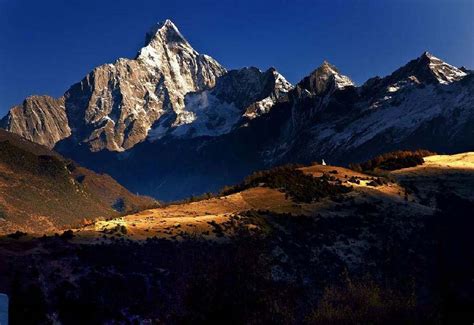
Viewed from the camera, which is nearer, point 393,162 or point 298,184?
point 298,184

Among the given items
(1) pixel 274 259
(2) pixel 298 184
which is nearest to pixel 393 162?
(2) pixel 298 184

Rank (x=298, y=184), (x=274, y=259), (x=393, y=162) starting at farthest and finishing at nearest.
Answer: (x=393, y=162) < (x=298, y=184) < (x=274, y=259)

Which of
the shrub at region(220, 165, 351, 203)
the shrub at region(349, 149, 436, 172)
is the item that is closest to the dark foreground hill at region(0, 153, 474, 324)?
the shrub at region(220, 165, 351, 203)

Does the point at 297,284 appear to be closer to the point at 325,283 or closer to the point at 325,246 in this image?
the point at 325,283

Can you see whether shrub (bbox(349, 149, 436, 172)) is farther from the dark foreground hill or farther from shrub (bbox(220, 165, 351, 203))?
shrub (bbox(220, 165, 351, 203))

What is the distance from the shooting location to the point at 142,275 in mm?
46812

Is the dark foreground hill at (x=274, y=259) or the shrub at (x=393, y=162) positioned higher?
the shrub at (x=393, y=162)

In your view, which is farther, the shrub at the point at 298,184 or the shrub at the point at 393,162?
the shrub at the point at 393,162

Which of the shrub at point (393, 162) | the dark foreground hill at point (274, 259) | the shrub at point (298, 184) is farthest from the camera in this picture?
the shrub at point (393, 162)

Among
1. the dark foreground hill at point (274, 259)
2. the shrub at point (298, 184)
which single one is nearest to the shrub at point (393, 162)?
the dark foreground hill at point (274, 259)

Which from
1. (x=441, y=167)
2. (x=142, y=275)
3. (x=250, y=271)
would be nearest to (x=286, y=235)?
(x=142, y=275)

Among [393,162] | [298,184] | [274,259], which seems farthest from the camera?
[393,162]

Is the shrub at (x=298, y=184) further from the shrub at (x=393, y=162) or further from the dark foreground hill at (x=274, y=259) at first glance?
the shrub at (x=393, y=162)

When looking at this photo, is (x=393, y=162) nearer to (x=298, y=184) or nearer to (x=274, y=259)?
(x=298, y=184)
